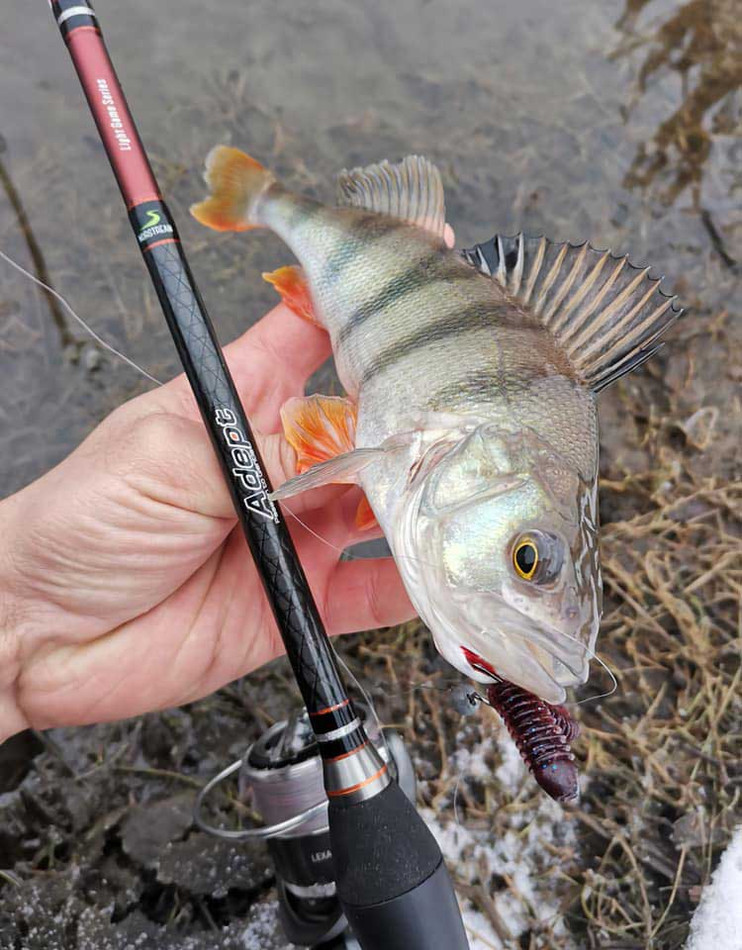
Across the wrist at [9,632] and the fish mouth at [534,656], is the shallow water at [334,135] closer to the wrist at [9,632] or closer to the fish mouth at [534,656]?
the wrist at [9,632]

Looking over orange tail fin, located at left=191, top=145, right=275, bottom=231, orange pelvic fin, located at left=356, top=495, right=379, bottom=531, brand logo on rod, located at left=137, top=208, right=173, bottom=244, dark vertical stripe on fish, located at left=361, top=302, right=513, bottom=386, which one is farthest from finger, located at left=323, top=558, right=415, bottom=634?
orange tail fin, located at left=191, top=145, right=275, bottom=231

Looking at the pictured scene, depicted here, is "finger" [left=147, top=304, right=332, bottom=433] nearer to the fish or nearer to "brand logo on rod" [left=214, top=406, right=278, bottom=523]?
the fish

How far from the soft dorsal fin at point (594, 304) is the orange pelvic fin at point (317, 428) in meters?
0.53

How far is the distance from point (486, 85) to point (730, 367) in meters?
1.86

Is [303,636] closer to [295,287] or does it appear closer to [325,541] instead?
[325,541]

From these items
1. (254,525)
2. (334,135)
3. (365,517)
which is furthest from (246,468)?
(334,135)

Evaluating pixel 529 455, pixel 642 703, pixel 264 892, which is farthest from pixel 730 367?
pixel 264 892

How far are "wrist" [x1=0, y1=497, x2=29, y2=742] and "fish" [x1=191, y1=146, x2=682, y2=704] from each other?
2.45ft

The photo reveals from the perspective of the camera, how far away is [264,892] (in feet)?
7.47

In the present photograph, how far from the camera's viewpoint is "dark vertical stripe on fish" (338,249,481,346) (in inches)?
71.3

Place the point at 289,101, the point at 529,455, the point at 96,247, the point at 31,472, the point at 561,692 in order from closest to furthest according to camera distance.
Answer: the point at 561,692 < the point at 529,455 < the point at 31,472 < the point at 96,247 < the point at 289,101

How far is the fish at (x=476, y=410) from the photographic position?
1312mm

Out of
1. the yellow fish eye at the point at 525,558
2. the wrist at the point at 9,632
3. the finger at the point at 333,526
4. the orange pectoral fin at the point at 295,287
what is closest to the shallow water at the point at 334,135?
the orange pectoral fin at the point at 295,287

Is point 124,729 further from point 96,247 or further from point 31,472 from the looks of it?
point 96,247
